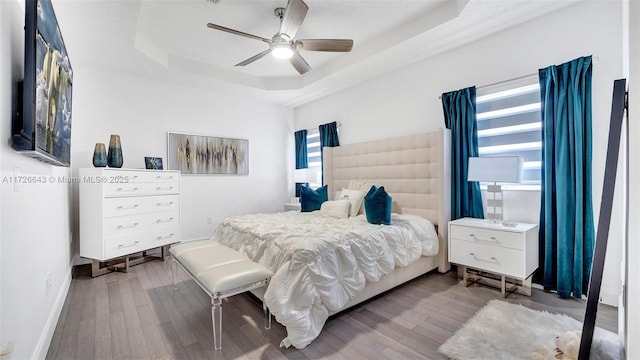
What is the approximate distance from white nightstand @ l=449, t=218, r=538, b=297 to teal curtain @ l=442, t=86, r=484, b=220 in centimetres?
26

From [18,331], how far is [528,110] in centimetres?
426

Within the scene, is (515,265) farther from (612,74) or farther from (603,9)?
(603,9)

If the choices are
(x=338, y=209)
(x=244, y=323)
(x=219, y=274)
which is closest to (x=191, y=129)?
(x=338, y=209)

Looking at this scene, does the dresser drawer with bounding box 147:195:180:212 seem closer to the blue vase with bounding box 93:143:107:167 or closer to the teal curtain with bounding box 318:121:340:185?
Answer: the blue vase with bounding box 93:143:107:167

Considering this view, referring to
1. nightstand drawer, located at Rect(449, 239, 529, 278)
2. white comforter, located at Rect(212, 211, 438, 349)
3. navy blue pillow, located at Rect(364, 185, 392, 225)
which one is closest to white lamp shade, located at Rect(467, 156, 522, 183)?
nightstand drawer, located at Rect(449, 239, 529, 278)

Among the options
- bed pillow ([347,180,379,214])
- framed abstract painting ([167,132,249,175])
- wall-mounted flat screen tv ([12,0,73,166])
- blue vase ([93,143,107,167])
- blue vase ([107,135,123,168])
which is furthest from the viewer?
framed abstract painting ([167,132,249,175])

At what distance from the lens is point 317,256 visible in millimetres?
2057

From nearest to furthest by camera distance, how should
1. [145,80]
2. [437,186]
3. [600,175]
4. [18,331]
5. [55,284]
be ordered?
[18,331] → [55,284] → [600,175] → [437,186] → [145,80]

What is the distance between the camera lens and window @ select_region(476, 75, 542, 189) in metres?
2.82

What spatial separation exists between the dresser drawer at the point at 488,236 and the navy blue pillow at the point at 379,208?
73 centimetres

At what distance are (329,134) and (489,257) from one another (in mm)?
3197

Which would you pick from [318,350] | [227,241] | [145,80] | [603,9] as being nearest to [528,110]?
[603,9]

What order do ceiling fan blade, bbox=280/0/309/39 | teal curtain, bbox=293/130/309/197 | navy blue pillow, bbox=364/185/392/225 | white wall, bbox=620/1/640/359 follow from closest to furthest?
white wall, bbox=620/1/640/359
ceiling fan blade, bbox=280/0/309/39
navy blue pillow, bbox=364/185/392/225
teal curtain, bbox=293/130/309/197

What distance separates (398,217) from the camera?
10.8 ft
